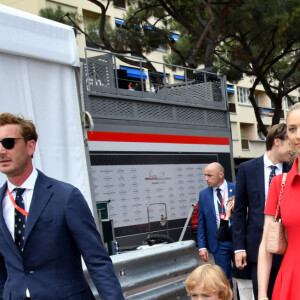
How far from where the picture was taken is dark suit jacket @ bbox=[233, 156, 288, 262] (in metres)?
4.54

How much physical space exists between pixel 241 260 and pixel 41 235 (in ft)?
6.84

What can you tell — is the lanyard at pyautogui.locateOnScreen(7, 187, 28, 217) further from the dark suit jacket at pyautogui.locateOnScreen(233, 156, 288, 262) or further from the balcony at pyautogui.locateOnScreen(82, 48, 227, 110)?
the balcony at pyautogui.locateOnScreen(82, 48, 227, 110)

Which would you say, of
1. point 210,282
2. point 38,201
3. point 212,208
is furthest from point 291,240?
point 212,208

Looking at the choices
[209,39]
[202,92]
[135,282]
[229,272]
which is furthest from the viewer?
[209,39]

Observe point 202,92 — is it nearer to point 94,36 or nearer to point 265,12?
point 265,12

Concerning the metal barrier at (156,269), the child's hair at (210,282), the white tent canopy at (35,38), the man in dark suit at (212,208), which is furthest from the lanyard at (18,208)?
the man in dark suit at (212,208)

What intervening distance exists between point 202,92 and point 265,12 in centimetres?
643

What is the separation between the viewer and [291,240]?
2.86 metres

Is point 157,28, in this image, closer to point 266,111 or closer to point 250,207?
point 250,207

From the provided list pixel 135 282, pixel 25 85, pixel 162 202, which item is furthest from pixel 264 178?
pixel 162 202

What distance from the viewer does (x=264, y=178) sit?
14.9ft

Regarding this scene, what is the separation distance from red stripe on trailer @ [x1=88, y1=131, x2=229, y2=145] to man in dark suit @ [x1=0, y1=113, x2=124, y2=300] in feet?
26.0

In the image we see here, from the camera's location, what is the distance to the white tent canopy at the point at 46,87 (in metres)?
4.32

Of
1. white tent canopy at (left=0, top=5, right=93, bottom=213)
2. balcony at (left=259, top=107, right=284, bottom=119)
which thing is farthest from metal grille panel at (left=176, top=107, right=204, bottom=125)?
balcony at (left=259, top=107, right=284, bottom=119)
